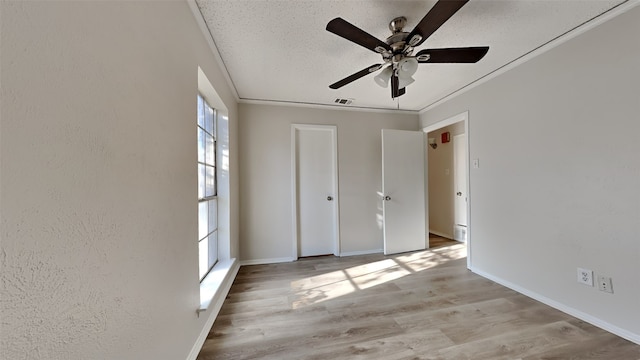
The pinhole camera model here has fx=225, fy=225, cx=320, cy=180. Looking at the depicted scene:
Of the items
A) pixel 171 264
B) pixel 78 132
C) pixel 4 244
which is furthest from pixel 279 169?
pixel 4 244

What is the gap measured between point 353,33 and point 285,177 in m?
2.18

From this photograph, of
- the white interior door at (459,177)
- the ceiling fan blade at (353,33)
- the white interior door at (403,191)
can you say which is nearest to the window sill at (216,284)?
the ceiling fan blade at (353,33)

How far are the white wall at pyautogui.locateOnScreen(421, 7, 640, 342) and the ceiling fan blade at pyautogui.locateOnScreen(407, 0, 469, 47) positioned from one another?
1464 millimetres

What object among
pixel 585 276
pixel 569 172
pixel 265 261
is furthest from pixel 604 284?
pixel 265 261

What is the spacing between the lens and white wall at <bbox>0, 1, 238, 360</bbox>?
19.5 inches

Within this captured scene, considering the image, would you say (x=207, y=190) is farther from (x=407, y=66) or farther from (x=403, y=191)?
(x=403, y=191)

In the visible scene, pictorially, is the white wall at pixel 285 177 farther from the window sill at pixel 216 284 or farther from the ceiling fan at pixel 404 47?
the ceiling fan at pixel 404 47

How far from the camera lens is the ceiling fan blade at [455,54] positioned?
1.53 m

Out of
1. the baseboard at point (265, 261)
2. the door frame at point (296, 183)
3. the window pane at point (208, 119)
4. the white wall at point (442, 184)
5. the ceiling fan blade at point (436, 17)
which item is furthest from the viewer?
the white wall at point (442, 184)

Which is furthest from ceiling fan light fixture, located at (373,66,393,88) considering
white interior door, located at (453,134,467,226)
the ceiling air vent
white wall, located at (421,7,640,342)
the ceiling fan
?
white interior door, located at (453,134,467,226)

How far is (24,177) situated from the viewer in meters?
0.51

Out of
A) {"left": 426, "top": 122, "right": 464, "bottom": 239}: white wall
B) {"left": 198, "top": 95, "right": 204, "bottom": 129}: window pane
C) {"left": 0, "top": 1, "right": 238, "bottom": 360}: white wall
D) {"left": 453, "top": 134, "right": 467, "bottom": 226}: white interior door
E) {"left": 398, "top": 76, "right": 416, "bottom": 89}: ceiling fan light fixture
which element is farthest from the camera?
{"left": 426, "top": 122, "right": 464, "bottom": 239}: white wall

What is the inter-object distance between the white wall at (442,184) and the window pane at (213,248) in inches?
164

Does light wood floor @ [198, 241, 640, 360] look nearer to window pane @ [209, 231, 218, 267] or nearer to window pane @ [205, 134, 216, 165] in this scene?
window pane @ [209, 231, 218, 267]
